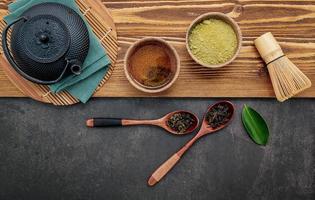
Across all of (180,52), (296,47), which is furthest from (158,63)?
(296,47)

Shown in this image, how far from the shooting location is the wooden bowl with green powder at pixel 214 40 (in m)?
1.68

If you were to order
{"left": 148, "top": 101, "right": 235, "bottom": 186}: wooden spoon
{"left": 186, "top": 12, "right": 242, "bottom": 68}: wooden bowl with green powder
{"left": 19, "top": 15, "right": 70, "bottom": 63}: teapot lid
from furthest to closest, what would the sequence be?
{"left": 148, "top": 101, "right": 235, "bottom": 186}: wooden spoon, {"left": 186, "top": 12, "right": 242, "bottom": 68}: wooden bowl with green powder, {"left": 19, "top": 15, "right": 70, "bottom": 63}: teapot lid

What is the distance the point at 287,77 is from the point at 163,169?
1.85 feet

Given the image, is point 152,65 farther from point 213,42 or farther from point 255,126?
point 255,126

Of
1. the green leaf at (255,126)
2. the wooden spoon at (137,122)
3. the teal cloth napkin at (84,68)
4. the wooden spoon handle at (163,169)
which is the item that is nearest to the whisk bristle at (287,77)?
the green leaf at (255,126)

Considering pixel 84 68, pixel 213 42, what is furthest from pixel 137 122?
pixel 213 42

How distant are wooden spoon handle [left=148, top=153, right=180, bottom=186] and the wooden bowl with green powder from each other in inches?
14.7

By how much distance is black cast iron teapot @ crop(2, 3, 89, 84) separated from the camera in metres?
1.57

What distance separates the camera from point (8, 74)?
1752mm

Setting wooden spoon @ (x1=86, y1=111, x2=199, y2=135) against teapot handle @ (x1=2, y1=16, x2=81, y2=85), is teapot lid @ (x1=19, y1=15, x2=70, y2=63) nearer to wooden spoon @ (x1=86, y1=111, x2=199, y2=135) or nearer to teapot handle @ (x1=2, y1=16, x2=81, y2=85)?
teapot handle @ (x1=2, y1=16, x2=81, y2=85)

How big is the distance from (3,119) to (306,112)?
1.15m

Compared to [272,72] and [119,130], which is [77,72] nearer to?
[119,130]

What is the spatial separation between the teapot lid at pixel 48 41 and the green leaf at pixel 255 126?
71cm

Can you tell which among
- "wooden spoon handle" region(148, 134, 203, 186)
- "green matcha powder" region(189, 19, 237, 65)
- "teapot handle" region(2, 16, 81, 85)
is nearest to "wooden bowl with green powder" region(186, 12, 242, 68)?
"green matcha powder" region(189, 19, 237, 65)
